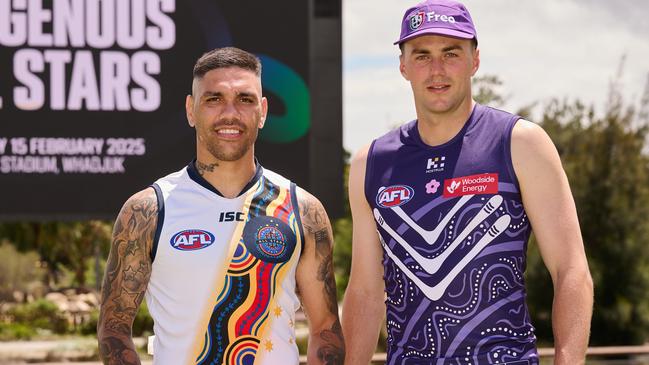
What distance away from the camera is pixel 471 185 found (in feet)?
9.91

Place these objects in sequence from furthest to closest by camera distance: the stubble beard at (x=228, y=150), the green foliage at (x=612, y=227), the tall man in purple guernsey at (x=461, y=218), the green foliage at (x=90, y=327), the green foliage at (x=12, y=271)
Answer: the green foliage at (x=12, y=271), the green foliage at (x=90, y=327), the green foliage at (x=612, y=227), the stubble beard at (x=228, y=150), the tall man in purple guernsey at (x=461, y=218)

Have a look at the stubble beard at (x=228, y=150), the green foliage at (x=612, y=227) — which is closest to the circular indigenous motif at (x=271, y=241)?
the stubble beard at (x=228, y=150)

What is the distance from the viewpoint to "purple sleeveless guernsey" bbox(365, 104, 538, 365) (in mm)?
2961

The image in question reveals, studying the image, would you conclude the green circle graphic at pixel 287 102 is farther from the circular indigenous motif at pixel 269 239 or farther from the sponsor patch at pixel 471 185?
the sponsor patch at pixel 471 185

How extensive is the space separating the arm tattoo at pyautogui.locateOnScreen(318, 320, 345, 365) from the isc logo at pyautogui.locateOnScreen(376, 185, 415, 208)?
45 centimetres

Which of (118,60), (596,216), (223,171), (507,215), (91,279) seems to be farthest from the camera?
(91,279)

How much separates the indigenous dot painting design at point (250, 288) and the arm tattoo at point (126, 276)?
0.26 meters

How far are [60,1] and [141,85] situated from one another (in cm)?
106

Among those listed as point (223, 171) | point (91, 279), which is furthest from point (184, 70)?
point (91, 279)

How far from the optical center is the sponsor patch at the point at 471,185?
3.00 meters

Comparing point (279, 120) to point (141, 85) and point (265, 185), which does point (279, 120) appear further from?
point (265, 185)

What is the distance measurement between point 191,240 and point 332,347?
612 millimetres

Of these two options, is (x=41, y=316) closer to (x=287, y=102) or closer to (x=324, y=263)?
(x=287, y=102)

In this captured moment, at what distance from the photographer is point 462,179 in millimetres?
3033
